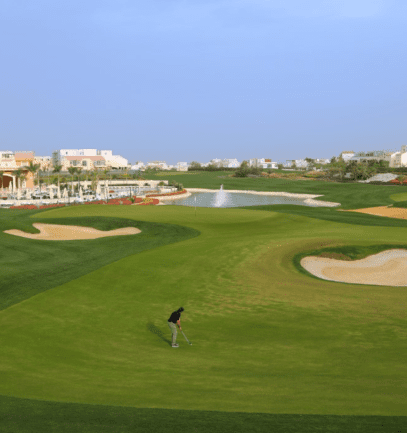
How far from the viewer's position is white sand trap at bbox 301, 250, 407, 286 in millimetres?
28906

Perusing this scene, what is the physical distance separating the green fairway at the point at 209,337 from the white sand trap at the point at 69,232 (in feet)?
27.7

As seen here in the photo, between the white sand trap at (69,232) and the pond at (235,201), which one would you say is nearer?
the white sand trap at (69,232)

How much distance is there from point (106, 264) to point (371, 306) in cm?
1692

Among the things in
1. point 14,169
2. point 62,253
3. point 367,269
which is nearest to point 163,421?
point 367,269

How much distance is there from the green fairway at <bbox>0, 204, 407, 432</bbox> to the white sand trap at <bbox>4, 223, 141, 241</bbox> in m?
8.43

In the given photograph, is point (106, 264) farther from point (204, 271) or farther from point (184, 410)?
point (184, 410)

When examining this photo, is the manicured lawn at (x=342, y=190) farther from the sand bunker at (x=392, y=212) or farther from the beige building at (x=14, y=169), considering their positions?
the beige building at (x=14, y=169)

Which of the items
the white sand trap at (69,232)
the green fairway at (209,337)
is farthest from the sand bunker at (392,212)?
the white sand trap at (69,232)

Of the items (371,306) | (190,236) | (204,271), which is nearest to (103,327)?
(204,271)

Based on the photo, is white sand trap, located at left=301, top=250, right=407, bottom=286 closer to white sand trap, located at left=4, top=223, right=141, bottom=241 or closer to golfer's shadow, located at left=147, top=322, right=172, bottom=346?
golfer's shadow, located at left=147, top=322, right=172, bottom=346

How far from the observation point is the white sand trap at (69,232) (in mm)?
42812

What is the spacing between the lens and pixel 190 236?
40.5 m

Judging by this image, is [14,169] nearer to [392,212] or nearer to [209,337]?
[392,212]

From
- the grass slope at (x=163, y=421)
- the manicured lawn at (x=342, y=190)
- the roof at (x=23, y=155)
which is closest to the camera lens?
the grass slope at (x=163, y=421)
